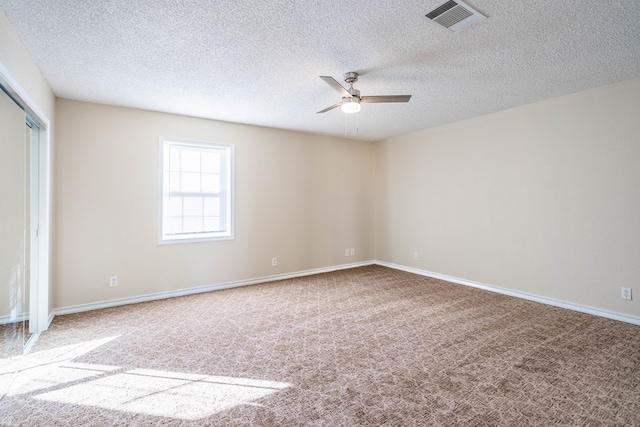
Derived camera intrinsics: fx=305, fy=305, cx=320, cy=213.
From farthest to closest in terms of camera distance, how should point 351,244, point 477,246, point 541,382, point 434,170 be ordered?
1. point 351,244
2. point 434,170
3. point 477,246
4. point 541,382

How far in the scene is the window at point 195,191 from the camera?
168 inches

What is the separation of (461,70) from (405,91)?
0.66 m

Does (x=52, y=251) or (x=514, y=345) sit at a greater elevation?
(x=52, y=251)

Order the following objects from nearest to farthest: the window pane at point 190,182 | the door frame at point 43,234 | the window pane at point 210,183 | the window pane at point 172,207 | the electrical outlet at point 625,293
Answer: the door frame at point 43,234 → the electrical outlet at point 625,293 → the window pane at point 172,207 → the window pane at point 190,182 → the window pane at point 210,183

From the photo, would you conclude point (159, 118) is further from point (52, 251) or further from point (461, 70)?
point (461, 70)

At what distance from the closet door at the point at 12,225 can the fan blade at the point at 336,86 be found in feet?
7.68

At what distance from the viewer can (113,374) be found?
7.45ft

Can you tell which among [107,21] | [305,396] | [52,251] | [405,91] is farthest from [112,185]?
[405,91]

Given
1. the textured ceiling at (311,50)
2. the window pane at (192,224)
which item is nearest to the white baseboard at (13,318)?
the window pane at (192,224)

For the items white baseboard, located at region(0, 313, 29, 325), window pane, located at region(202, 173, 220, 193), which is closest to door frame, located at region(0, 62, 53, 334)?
white baseboard, located at region(0, 313, 29, 325)

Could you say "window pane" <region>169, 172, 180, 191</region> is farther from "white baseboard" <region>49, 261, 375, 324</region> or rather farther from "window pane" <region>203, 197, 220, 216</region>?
"white baseboard" <region>49, 261, 375, 324</region>

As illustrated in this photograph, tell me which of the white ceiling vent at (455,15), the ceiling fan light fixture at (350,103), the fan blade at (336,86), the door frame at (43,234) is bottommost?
the door frame at (43,234)

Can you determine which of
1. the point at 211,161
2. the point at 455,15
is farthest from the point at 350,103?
the point at 211,161

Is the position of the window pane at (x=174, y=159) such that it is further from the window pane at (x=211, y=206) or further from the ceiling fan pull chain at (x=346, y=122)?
the ceiling fan pull chain at (x=346, y=122)
